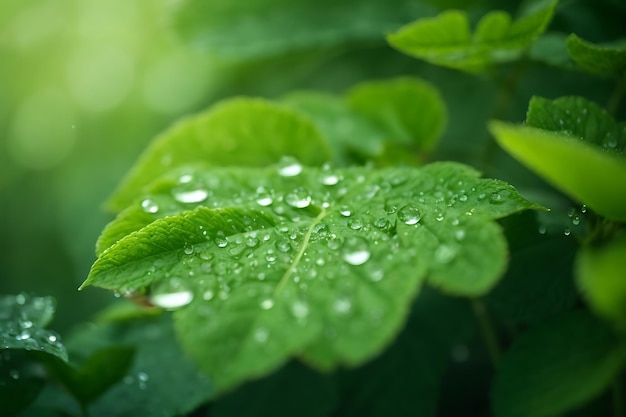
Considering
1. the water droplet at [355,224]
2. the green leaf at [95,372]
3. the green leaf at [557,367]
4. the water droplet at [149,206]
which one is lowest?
the green leaf at [95,372]

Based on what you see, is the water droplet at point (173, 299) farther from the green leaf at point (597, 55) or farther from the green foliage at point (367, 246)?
the green leaf at point (597, 55)

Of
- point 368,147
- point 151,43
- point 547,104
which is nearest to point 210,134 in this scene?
point 368,147

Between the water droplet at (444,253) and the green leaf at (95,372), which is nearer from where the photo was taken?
the water droplet at (444,253)

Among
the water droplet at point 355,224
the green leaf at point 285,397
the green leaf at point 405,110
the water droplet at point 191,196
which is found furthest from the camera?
the green leaf at point 405,110

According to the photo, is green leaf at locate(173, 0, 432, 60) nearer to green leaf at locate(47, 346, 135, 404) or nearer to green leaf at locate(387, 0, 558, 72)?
green leaf at locate(387, 0, 558, 72)

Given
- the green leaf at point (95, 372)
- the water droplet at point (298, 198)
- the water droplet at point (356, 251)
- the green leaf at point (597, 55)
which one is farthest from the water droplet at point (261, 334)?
the green leaf at point (597, 55)

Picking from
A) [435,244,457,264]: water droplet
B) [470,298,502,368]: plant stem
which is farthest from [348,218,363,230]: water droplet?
[470,298,502,368]: plant stem

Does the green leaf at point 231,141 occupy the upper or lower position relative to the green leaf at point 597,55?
lower
